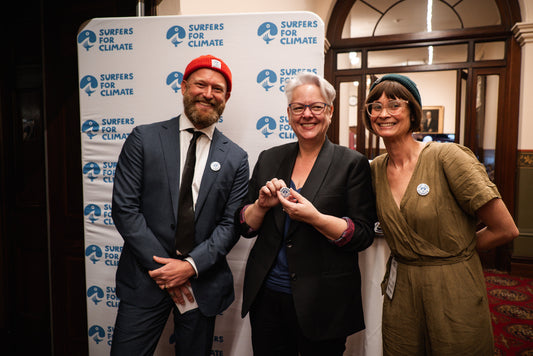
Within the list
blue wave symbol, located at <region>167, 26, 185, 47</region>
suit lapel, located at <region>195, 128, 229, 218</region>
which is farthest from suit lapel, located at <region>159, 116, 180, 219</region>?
blue wave symbol, located at <region>167, 26, 185, 47</region>

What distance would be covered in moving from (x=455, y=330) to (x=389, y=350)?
0.90 ft

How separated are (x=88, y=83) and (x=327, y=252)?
180 centimetres

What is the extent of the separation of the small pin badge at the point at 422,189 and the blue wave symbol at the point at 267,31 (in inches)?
48.3

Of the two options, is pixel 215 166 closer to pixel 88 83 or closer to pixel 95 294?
pixel 88 83

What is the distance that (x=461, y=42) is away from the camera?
13.4ft

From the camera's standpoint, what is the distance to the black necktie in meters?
1.39

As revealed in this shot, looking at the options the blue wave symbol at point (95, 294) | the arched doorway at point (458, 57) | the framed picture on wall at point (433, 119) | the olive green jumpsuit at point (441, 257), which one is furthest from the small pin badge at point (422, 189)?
the framed picture on wall at point (433, 119)

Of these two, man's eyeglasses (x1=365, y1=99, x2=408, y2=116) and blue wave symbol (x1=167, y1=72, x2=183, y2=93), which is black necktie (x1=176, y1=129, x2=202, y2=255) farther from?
man's eyeglasses (x1=365, y1=99, x2=408, y2=116)

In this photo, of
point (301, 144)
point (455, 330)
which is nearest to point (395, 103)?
point (301, 144)

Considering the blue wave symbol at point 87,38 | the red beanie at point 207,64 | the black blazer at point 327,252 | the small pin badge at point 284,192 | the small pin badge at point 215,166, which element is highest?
the blue wave symbol at point 87,38

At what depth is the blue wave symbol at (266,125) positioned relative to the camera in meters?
1.91

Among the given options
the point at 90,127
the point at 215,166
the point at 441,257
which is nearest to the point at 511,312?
the point at 441,257

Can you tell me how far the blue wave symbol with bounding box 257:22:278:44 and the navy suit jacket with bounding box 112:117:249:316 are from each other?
856mm

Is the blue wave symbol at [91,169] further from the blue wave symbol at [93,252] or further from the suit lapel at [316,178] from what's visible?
the suit lapel at [316,178]
